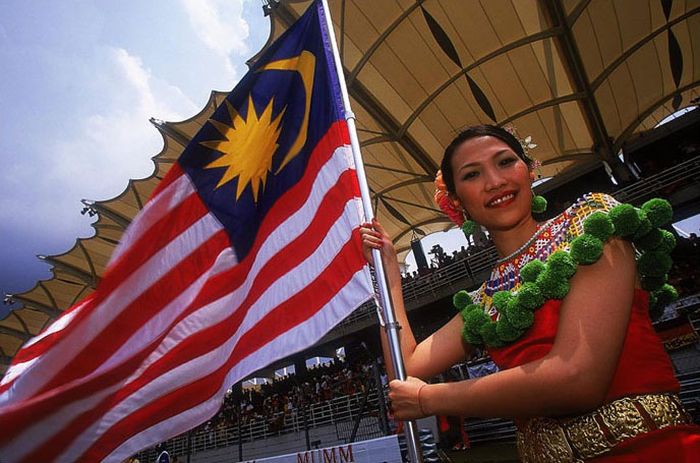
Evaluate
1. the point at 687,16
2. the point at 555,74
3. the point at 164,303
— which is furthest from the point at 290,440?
the point at 687,16

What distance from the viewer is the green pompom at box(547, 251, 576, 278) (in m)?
1.11

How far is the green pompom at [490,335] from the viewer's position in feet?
4.31

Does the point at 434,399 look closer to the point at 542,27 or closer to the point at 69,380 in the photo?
the point at 69,380

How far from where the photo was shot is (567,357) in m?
0.97

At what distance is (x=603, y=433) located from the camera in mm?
1069

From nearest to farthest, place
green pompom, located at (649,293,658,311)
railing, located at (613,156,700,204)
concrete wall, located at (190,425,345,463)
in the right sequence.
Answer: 1. green pompom, located at (649,293,658,311)
2. concrete wall, located at (190,425,345,463)
3. railing, located at (613,156,700,204)

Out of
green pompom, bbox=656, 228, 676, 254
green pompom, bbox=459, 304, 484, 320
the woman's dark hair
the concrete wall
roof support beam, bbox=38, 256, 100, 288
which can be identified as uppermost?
roof support beam, bbox=38, 256, 100, 288

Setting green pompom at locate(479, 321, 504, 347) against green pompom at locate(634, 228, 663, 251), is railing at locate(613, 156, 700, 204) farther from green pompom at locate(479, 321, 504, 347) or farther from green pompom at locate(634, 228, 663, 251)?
green pompom at locate(479, 321, 504, 347)

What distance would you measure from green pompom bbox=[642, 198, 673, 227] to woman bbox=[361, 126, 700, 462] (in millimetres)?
79

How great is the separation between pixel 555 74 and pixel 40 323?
2888 cm

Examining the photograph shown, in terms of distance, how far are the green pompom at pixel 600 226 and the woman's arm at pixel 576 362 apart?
0.04m

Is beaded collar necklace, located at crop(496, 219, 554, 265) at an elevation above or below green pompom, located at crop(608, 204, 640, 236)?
above

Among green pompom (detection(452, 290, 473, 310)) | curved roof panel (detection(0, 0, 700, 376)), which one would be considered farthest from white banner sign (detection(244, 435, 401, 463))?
curved roof panel (detection(0, 0, 700, 376))

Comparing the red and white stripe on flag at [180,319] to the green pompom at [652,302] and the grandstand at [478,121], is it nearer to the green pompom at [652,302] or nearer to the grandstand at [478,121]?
the green pompom at [652,302]
